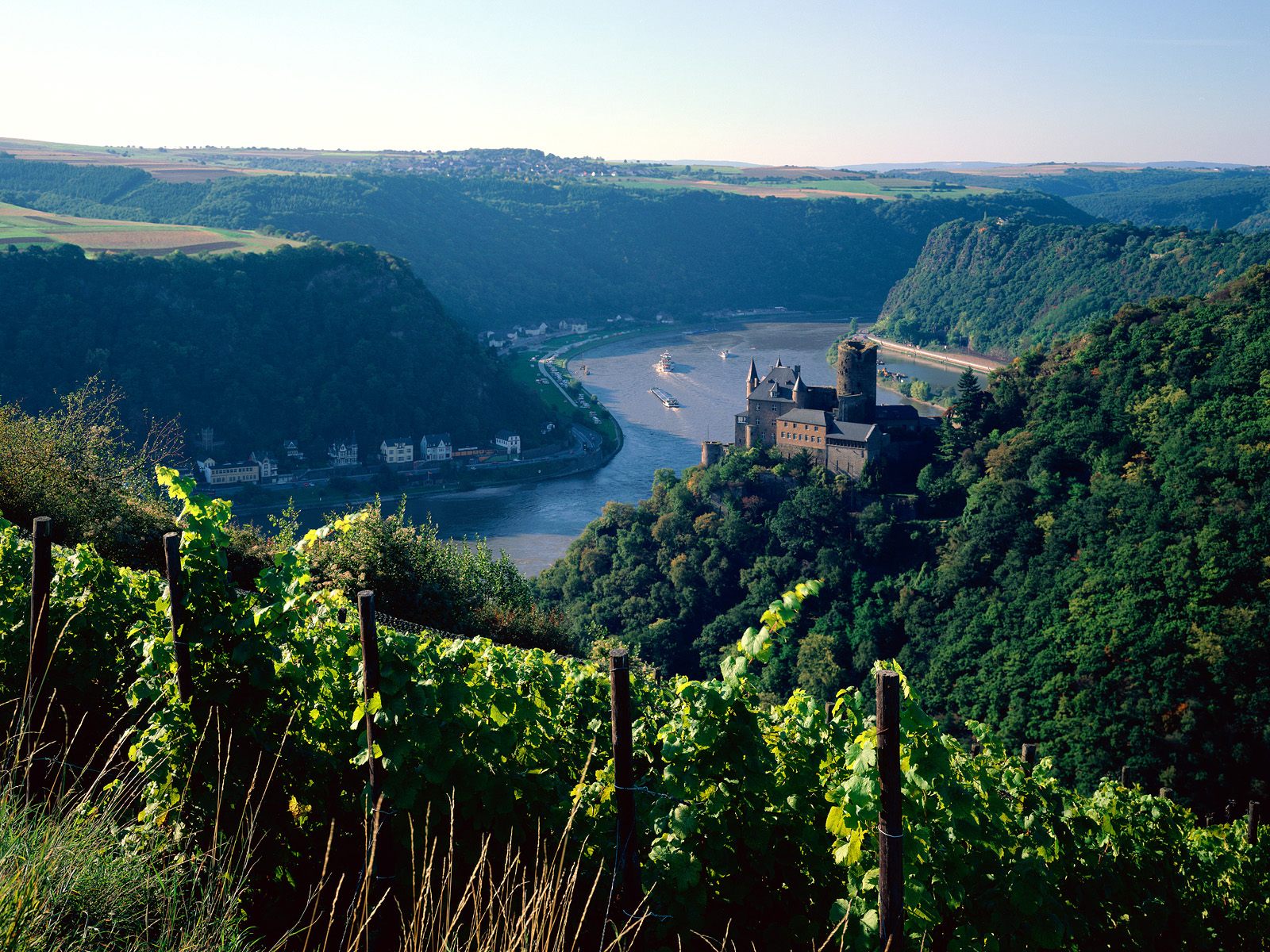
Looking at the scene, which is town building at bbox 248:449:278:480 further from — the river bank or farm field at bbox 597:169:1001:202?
farm field at bbox 597:169:1001:202

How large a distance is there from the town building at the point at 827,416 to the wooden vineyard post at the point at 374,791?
2540cm

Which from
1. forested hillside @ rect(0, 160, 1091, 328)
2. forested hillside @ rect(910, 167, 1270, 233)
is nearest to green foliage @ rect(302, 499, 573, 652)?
forested hillside @ rect(0, 160, 1091, 328)

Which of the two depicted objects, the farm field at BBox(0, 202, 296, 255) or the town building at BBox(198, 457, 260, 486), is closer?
the town building at BBox(198, 457, 260, 486)

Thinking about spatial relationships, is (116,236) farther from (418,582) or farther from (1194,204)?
(1194,204)

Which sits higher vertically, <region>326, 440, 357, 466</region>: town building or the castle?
the castle

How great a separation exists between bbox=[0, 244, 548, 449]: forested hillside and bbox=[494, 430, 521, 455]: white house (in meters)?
0.73

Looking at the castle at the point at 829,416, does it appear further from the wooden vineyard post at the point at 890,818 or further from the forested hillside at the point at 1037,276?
the forested hillside at the point at 1037,276

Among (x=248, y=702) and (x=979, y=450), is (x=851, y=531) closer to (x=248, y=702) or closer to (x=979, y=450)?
(x=979, y=450)

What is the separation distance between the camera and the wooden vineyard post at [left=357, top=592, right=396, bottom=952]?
305cm

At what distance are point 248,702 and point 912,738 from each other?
2.34 metres

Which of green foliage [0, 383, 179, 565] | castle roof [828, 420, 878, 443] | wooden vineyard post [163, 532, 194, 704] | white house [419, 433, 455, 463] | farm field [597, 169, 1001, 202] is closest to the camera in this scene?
wooden vineyard post [163, 532, 194, 704]

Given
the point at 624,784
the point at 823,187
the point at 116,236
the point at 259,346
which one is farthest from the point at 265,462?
the point at 823,187

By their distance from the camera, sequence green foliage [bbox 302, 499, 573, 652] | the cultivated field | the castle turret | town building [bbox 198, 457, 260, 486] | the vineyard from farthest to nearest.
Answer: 1. the cultivated field
2. town building [bbox 198, 457, 260, 486]
3. the castle turret
4. green foliage [bbox 302, 499, 573, 652]
5. the vineyard

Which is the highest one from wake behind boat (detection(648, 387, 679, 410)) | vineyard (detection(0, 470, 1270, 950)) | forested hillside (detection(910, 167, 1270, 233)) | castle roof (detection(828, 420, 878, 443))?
forested hillside (detection(910, 167, 1270, 233))
